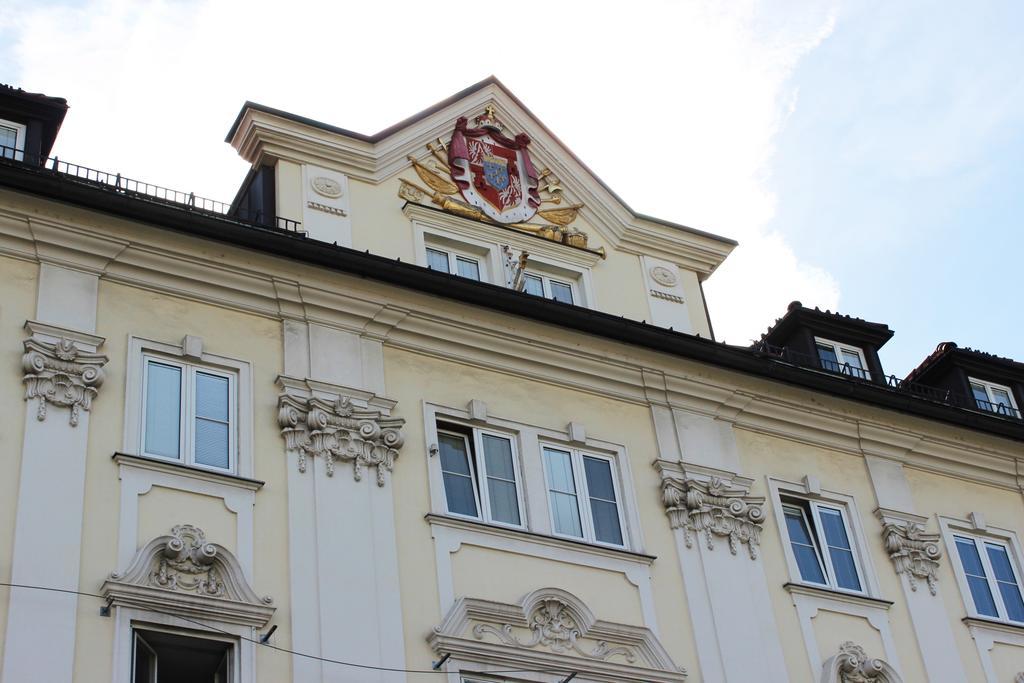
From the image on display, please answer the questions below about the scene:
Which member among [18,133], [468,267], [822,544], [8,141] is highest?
[18,133]

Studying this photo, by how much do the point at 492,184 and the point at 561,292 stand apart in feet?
6.68

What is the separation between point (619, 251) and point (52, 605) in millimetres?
11786

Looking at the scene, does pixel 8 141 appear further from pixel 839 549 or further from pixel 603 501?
pixel 839 549

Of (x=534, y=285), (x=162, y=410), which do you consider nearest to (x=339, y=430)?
(x=162, y=410)

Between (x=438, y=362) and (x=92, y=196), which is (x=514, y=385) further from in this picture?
(x=92, y=196)

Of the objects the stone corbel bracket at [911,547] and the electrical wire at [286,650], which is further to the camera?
the stone corbel bracket at [911,547]

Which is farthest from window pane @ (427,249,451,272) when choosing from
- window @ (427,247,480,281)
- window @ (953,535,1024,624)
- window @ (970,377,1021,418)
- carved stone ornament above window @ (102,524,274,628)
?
window @ (970,377,1021,418)

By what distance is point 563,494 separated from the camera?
72.6 feet

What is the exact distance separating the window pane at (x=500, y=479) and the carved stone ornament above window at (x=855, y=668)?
4764 millimetres

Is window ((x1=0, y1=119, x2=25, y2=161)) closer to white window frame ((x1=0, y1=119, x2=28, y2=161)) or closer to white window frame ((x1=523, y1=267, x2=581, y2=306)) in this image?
white window frame ((x1=0, y1=119, x2=28, y2=161))

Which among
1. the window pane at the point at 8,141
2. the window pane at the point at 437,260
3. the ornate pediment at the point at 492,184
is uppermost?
the ornate pediment at the point at 492,184

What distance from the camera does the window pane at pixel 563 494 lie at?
21781 mm

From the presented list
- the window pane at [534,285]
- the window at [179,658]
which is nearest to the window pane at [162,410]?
the window at [179,658]

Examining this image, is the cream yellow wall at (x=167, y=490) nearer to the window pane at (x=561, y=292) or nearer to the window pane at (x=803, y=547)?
the window pane at (x=561, y=292)
